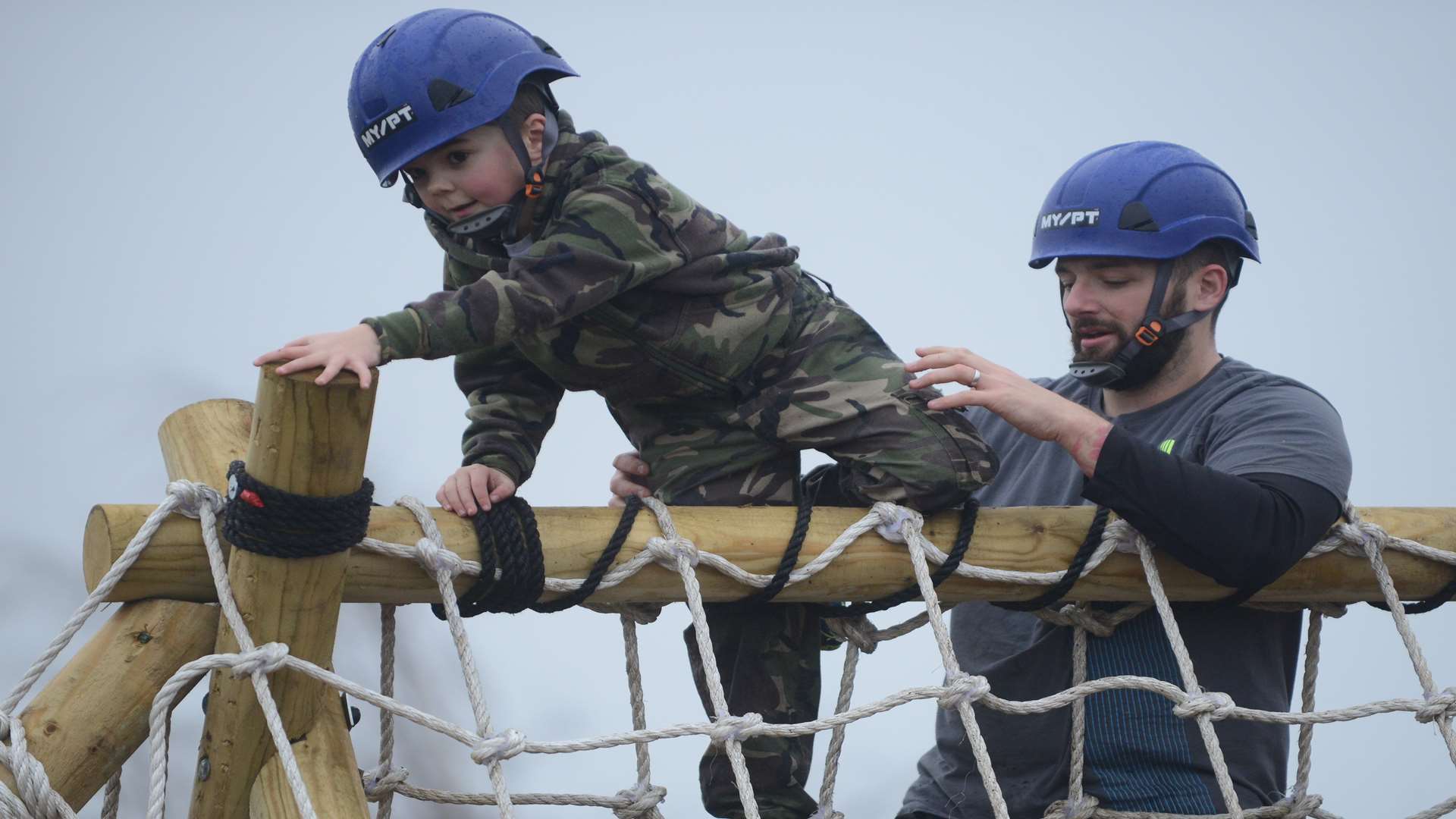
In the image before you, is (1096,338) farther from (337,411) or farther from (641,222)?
(337,411)

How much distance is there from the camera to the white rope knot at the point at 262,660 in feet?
5.14

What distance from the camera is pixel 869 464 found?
6.65 ft

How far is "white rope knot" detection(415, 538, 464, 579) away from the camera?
1.74m

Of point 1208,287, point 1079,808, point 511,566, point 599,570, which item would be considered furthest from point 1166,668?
point 511,566

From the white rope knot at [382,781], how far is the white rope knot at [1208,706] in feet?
→ 3.39

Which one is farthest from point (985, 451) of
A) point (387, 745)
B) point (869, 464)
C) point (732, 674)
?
point (387, 745)

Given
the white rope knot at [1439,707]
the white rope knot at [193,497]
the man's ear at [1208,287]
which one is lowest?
the white rope knot at [1439,707]

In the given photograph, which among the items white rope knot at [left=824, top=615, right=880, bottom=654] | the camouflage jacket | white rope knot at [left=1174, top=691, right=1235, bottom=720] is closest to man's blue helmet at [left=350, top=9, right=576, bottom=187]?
the camouflage jacket

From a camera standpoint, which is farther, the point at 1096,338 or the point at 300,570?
the point at 1096,338

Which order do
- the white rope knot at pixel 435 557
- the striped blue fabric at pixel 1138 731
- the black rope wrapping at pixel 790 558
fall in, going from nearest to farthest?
the white rope knot at pixel 435 557 → the black rope wrapping at pixel 790 558 → the striped blue fabric at pixel 1138 731

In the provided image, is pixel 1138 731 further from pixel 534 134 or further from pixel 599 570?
pixel 534 134

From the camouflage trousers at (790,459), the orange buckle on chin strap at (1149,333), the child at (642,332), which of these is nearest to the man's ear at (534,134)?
the child at (642,332)

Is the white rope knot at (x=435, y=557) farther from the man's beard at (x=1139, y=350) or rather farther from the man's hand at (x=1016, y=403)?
the man's beard at (x=1139, y=350)

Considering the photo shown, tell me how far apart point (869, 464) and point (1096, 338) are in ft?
1.78
